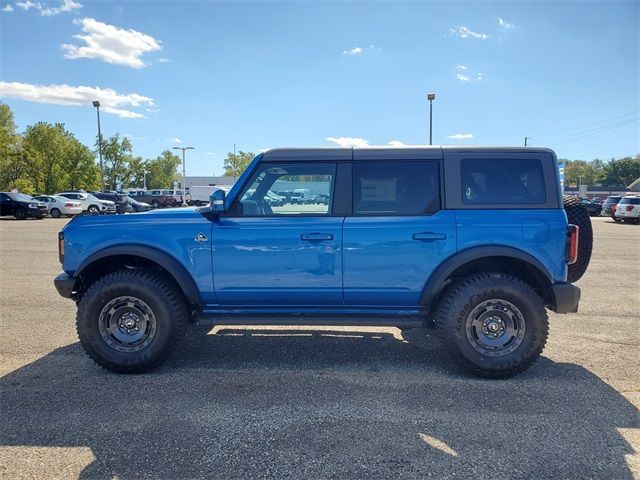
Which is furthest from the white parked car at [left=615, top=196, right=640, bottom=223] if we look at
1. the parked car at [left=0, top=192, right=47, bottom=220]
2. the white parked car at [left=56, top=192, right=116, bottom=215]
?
the parked car at [left=0, top=192, right=47, bottom=220]

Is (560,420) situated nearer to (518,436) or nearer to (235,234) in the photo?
(518,436)

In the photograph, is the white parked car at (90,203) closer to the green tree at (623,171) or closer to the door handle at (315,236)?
the door handle at (315,236)

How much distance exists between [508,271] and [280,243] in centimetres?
212

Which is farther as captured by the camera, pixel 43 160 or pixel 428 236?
pixel 43 160

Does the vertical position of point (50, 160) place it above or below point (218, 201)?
above

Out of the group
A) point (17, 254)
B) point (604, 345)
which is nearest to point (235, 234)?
point (604, 345)

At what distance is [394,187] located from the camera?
162 inches

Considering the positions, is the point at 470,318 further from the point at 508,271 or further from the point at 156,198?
the point at 156,198

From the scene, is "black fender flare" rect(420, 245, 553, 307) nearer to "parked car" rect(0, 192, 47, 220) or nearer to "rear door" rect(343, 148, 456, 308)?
"rear door" rect(343, 148, 456, 308)

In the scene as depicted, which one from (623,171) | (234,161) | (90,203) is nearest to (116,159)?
(234,161)

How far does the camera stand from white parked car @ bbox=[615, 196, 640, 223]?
25.0 metres

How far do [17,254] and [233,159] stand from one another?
312 ft

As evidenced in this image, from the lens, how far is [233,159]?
104 meters

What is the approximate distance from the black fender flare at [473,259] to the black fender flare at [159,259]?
7.02 feet
